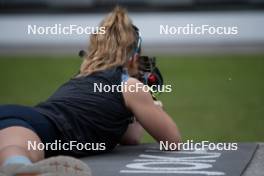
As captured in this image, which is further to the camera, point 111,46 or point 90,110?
point 111,46

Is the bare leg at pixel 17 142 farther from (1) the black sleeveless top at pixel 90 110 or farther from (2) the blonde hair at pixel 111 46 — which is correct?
(2) the blonde hair at pixel 111 46

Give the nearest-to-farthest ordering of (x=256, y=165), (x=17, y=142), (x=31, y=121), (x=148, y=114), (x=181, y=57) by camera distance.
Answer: (x=17, y=142) → (x=31, y=121) → (x=256, y=165) → (x=148, y=114) → (x=181, y=57)

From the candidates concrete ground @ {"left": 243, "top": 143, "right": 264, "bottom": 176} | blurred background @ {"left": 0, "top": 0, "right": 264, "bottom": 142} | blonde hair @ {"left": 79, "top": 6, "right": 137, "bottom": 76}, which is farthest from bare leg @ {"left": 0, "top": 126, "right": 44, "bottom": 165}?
blurred background @ {"left": 0, "top": 0, "right": 264, "bottom": 142}

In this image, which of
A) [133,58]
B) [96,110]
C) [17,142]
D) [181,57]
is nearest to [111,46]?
[133,58]

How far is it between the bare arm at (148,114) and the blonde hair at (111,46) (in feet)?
0.69

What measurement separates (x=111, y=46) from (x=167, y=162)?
0.70m

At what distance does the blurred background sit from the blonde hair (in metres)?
1.93

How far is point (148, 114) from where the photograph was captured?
463 centimetres

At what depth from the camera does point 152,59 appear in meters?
5.04

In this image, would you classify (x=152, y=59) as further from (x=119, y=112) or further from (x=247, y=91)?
(x=247, y=91)

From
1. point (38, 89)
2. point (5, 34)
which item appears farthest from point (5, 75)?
point (5, 34)

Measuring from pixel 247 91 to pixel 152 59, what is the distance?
186 inches

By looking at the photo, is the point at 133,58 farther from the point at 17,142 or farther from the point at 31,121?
the point at 17,142

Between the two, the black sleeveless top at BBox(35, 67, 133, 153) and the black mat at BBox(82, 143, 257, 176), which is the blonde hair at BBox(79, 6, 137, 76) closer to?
the black sleeveless top at BBox(35, 67, 133, 153)
